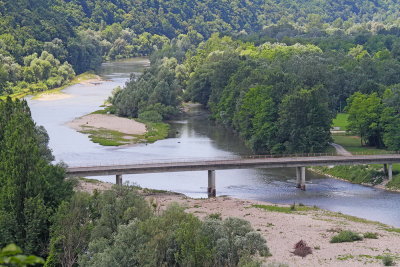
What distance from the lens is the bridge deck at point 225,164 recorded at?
81.5 metres

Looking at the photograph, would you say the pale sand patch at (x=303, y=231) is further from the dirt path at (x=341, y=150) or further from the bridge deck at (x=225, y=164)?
the dirt path at (x=341, y=150)

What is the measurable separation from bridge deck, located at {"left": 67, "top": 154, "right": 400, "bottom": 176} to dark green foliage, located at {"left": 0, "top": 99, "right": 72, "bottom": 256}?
20.5 meters

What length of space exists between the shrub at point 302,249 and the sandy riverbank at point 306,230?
39cm

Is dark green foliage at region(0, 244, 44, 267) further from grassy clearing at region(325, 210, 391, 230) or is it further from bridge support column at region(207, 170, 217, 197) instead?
bridge support column at region(207, 170, 217, 197)

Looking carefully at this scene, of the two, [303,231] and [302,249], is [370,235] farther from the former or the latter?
[302,249]

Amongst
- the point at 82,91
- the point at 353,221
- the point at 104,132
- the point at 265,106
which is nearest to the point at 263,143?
the point at 265,106

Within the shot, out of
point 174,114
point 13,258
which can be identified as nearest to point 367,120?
point 174,114

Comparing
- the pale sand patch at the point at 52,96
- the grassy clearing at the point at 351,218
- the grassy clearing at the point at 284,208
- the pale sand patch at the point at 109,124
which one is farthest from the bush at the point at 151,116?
the grassy clearing at the point at 351,218

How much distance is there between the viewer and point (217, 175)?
305 ft

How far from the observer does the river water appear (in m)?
80.6

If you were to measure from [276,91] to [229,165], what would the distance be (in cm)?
2849

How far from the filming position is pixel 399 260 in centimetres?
5553

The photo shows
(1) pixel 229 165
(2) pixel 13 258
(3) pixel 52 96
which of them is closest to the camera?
(2) pixel 13 258

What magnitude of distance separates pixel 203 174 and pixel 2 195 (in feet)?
138
